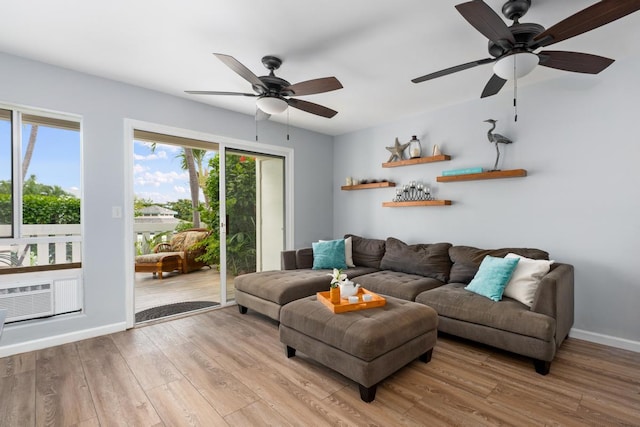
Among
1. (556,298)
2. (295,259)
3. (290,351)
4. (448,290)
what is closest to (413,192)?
(448,290)

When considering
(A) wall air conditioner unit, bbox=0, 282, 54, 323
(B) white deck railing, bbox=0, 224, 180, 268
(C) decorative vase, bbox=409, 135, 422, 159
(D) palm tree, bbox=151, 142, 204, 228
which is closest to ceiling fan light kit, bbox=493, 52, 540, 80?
(C) decorative vase, bbox=409, 135, 422, 159

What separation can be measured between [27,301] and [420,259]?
13.2ft

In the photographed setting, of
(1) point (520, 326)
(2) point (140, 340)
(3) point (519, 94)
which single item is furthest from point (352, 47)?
(2) point (140, 340)

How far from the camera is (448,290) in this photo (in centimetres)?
306

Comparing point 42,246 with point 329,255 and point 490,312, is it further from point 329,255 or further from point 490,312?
point 490,312

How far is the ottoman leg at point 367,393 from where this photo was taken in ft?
6.57

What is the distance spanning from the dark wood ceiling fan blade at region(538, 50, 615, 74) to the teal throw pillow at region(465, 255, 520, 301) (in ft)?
5.23

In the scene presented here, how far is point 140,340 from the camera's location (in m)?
3.00

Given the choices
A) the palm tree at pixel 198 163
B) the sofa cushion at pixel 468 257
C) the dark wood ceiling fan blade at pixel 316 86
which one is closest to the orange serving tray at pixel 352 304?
the sofa cushion at pixel 468 257

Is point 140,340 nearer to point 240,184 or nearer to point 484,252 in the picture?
point 240,184

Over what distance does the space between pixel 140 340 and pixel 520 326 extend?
339 centimetres

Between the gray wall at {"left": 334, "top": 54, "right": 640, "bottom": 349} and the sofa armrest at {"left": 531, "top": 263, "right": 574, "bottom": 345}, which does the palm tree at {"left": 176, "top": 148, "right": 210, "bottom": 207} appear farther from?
the sofa armrest at {"left": 531, "top": 263, "right": 574, "bottom": 345}

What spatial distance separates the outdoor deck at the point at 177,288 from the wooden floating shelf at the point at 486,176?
Result: 10.4ft

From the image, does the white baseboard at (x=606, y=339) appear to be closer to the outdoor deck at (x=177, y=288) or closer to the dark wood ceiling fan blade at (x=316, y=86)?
the dark wood ceiling fan blade at (x=316, y=86)
